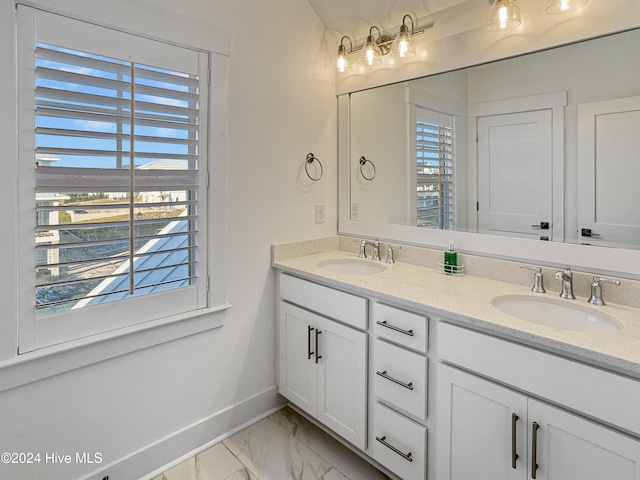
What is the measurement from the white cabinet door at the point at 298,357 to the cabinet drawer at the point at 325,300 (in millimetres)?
59

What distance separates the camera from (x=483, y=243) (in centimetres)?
183

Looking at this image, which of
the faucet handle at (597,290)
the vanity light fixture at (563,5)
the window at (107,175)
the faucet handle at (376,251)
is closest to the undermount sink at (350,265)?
the faucet handle at (376,251)

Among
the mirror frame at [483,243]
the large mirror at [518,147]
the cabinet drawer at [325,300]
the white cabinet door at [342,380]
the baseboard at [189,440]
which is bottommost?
the baseboard at [189,440]

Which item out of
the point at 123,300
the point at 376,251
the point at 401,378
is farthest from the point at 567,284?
the point at 123,300

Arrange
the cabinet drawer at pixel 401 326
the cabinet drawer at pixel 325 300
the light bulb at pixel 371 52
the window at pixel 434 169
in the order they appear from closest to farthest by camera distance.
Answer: the cabinet drawer at pixel 401 326 → the cabinet drawer at pixel 325 300 → the window at pixel 434 169 → the light bulb at pixel 371 52

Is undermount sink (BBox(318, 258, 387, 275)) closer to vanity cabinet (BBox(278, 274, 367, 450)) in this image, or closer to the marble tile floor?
vanity cabinet (BBox(278, 274, 367, 450))

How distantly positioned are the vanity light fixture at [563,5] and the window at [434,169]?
589 mm

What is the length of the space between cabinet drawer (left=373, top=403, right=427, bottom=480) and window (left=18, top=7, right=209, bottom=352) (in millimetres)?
1017

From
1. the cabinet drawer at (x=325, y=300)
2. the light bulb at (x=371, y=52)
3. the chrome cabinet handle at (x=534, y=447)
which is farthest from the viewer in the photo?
the light bulb at (x=371, y=52)

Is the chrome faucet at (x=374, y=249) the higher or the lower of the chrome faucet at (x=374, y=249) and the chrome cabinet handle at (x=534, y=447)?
the higher

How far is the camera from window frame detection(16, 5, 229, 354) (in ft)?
4.35

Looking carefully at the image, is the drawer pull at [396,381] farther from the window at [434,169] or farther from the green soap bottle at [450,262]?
the window at [434,169]

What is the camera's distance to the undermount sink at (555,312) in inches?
54.0

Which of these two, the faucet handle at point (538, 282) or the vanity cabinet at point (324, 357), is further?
the vanity cabinet at point (324, 357)
